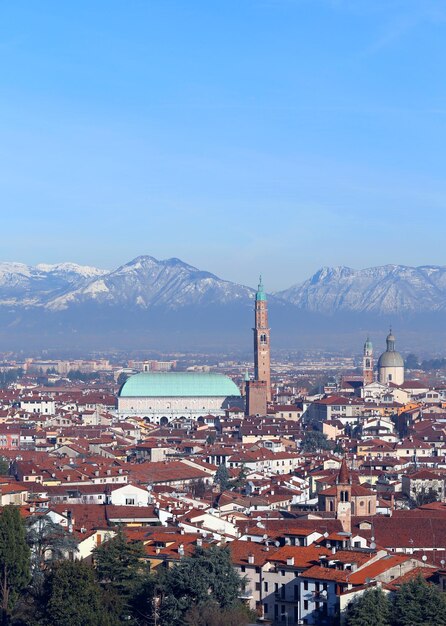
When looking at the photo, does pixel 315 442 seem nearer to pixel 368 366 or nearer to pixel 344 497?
pixel 344 497

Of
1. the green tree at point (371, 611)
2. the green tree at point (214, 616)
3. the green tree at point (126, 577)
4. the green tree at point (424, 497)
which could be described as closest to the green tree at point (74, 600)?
the green tree at point (126, 577)

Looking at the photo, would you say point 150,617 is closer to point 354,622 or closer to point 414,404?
point 354,622

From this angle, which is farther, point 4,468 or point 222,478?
point 4,468

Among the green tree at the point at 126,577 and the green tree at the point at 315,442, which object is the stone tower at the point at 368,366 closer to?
the green tree at the point at 315,442

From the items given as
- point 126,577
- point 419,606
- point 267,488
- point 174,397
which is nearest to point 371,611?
point 419,606

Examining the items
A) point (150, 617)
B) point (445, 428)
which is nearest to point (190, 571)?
point (150, 617)

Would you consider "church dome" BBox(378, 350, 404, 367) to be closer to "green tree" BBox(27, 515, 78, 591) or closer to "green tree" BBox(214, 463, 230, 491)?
"green tree" BBox(214, 463, 230, 491)

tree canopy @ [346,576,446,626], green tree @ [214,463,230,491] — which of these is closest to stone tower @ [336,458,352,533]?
tree canopy @ [346,576,446,626]
